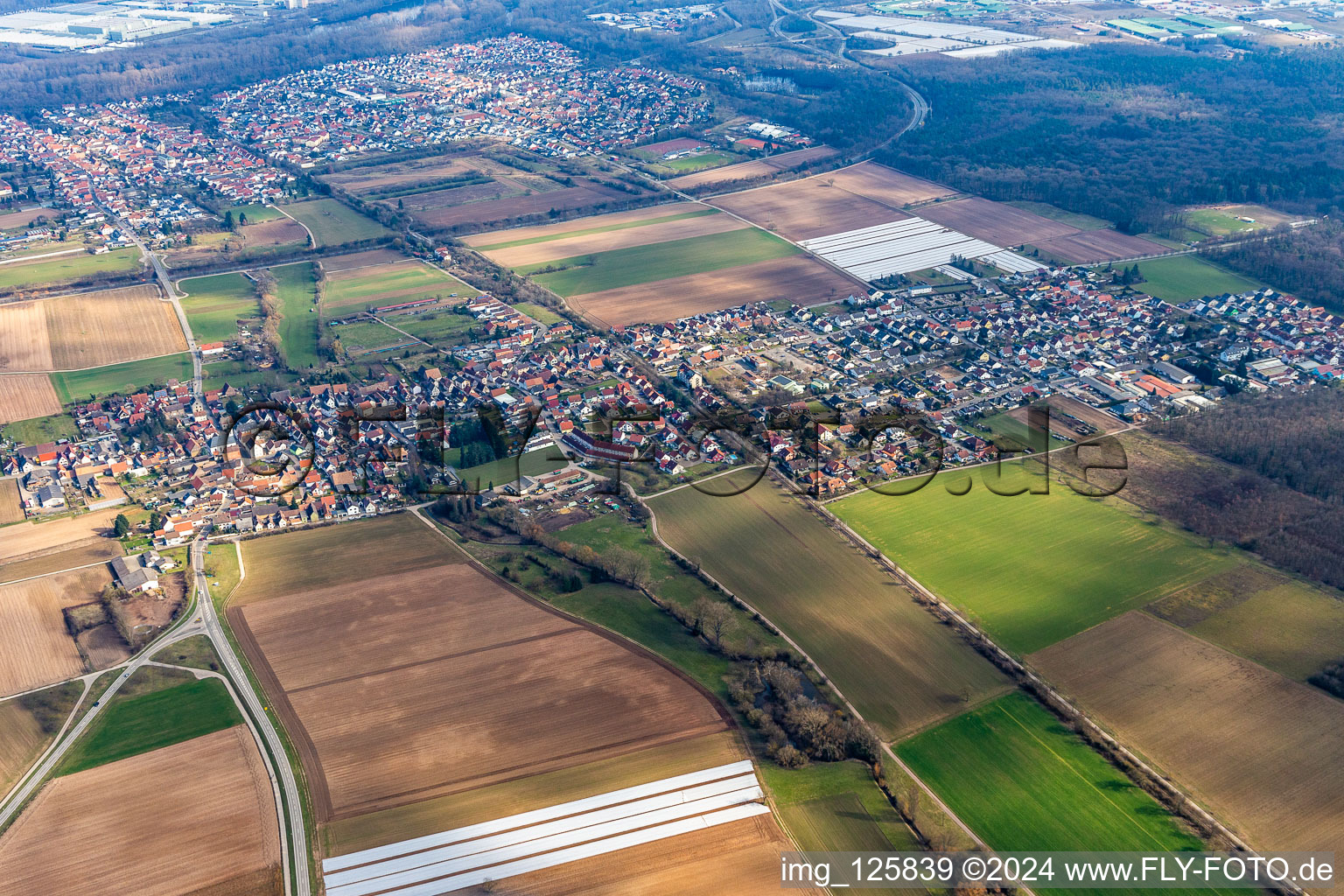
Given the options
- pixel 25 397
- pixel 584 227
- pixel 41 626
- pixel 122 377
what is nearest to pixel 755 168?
pixel 584 227

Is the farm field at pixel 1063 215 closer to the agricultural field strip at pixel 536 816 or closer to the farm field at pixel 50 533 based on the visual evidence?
the agricultural field strip at pixel 536 816

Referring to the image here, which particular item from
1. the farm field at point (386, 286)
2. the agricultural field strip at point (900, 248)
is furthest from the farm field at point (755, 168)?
the farm field at point (386, 286)

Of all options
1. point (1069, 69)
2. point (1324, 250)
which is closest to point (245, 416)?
point (1324, 250)

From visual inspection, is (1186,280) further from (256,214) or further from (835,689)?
(256,214)

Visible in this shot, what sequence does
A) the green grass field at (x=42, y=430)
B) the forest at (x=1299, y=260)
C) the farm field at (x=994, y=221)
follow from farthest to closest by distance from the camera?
the farm field at (x=994, y=221)
the forest at (x=1299, y=260)
the green grass field at (x=42, y=430)

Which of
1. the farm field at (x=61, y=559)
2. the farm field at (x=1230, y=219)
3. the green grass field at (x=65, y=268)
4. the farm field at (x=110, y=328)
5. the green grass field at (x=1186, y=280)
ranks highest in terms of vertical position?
the farm field at (x=1230, y=219)

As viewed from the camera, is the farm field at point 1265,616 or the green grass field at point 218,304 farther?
the green grass field at point 218,304
